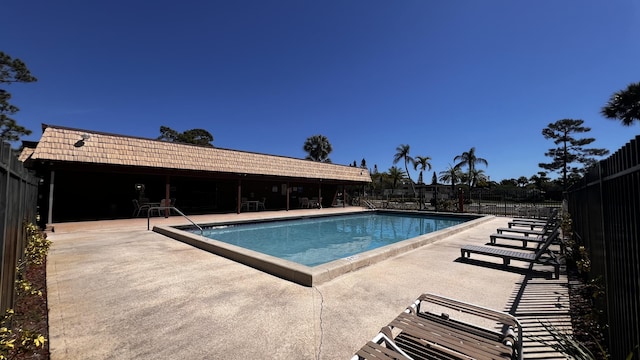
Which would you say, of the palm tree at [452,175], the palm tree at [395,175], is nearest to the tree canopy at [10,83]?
the palm tree at [395,175]

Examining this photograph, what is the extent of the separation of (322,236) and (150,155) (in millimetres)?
9158

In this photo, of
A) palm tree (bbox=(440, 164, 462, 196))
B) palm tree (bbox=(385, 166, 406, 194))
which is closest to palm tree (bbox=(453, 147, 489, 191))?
palm tree (bbox=(440, 164, 462, 196))

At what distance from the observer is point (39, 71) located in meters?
23.5

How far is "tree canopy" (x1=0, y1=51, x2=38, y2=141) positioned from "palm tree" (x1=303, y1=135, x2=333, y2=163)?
99.0 feet

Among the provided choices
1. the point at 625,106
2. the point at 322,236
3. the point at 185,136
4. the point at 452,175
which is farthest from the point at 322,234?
the point at 185,136

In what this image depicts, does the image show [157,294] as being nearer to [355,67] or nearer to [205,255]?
[205,255]

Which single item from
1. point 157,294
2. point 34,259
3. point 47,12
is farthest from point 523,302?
point 47,12

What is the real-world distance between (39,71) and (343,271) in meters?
32.9

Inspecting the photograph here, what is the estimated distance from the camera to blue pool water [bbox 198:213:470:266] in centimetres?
922

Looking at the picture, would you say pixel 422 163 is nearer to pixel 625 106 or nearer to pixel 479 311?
pixel 625 106

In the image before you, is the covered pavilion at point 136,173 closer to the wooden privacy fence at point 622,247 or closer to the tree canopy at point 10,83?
the tree canopy at point 10,83

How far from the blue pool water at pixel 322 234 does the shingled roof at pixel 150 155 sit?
422 centimetres

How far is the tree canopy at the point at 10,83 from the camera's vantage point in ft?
74.6

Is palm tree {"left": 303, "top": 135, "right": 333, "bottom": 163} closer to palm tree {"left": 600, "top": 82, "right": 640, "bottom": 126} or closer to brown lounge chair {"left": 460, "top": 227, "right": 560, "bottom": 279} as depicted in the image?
palm tree {"left": 600, "top": 82, "right": 640, "bottom": 126}
